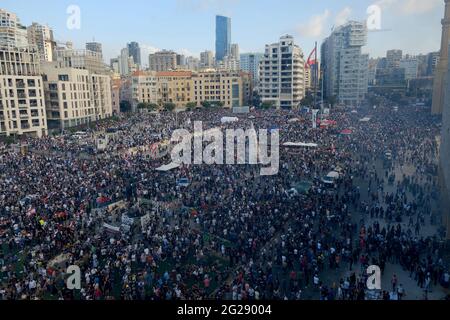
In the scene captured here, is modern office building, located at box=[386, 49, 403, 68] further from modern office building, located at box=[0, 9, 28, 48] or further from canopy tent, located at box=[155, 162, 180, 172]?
canopy tent, located at box=[155, 162, 180, 172]

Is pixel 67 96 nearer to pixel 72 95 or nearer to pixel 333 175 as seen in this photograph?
pixel 72 95

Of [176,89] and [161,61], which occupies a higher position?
[161,61]

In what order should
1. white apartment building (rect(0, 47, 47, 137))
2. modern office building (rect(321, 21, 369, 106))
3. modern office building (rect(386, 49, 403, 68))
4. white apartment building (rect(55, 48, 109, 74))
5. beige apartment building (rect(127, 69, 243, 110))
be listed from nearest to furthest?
1. white apartment building (rect(0, 47, 47, 137))
2. white apartment building (rect(55, 48, 109, 74))
3. beige apartment building (rect(127, 69, 243, 110))
4. modern office building (rect(321, 21, 369, 106))
5. modern office building (rect(386, 49, 403, 68))

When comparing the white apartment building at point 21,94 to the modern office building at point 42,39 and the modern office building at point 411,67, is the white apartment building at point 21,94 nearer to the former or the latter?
the modern office building at point 42,39

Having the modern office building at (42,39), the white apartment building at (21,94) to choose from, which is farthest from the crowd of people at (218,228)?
the modern office building at (42,39)

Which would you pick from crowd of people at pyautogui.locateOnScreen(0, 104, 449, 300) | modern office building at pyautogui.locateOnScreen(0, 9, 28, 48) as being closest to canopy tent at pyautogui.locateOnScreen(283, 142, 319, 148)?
crowd of people at pyautogui.locateOnScreen(0, 104, 449, 300)

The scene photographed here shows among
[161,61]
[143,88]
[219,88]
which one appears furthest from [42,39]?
[219,88]
